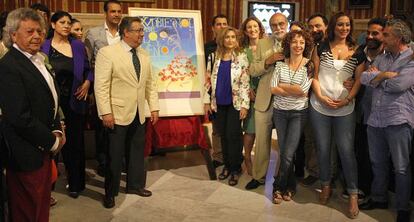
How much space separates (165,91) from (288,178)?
4.30ft

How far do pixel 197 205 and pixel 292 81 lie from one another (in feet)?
3.93

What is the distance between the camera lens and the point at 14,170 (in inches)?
85.9

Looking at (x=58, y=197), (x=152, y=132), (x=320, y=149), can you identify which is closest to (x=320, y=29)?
(x=320, y=149)

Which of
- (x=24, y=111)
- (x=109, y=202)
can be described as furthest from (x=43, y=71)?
(x=109, y=202)

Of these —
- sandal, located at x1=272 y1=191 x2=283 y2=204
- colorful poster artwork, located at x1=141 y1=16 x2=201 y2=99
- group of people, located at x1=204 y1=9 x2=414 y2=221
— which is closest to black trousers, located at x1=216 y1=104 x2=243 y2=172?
group of people, located at x1=204 y1=9 x2=414 y2=221

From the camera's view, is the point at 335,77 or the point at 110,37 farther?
the point at 110,37

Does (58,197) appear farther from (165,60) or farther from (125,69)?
(165,60)

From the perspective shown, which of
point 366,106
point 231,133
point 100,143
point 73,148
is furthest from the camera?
point 100,143

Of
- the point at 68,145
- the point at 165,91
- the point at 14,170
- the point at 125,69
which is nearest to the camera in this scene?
the point at 14,170

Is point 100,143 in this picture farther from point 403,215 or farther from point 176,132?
point 403,215

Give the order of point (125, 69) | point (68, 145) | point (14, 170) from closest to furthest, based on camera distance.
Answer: point (14, 170), point (125, 69), point (68, 145)

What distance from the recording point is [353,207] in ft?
10.6

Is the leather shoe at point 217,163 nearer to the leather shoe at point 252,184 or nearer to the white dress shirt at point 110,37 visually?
the leather shoe at point 252,184

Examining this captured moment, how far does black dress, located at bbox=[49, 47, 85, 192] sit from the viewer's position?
3441mm
